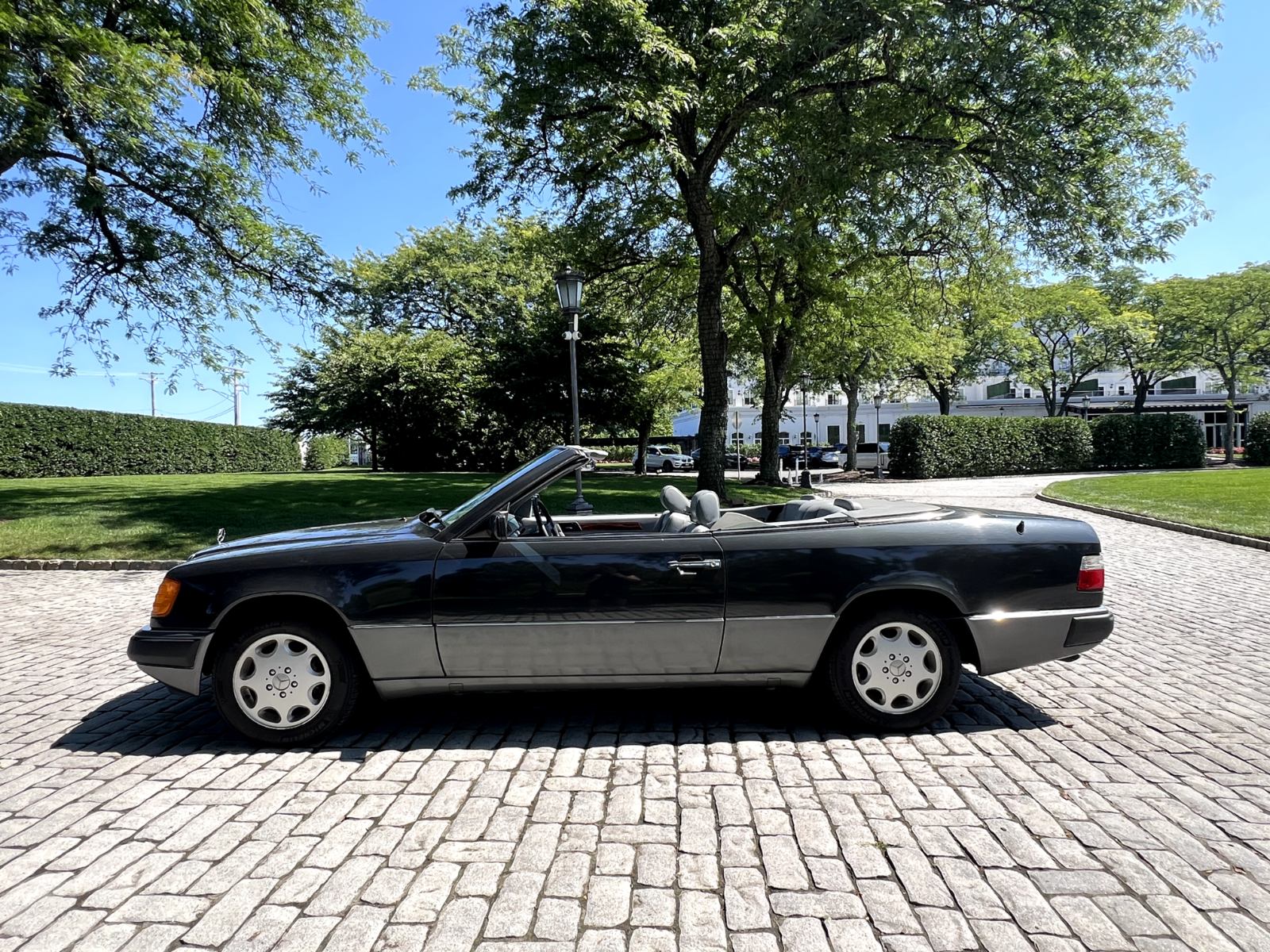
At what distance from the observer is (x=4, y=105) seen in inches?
407

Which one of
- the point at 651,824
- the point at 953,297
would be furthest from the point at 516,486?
the point at 953,297

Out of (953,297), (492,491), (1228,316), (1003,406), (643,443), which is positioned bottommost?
(492,491)

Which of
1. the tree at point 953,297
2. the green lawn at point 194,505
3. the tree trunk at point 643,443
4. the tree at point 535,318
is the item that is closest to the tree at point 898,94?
the tree at point 953,297

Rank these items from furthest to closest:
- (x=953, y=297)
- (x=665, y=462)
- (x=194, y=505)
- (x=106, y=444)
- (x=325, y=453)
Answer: (x=325, y=453) < (x=665, y=462) < (x=106, y=444) < (x=953, y=297) < (x=194, y=505)

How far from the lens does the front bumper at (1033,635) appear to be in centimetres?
359

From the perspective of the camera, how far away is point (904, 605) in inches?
141

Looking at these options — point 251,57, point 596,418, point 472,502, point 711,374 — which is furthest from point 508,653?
point 596,418

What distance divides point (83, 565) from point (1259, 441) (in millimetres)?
45494

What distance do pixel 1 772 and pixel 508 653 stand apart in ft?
7.99

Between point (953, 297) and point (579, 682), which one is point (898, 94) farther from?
point (579, 682)

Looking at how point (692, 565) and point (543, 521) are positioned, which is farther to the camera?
point (543, 521)

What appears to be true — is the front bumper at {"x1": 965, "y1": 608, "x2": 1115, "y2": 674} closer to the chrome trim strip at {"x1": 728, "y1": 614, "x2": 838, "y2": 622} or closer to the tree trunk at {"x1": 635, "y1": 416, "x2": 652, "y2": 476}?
the chrome trim strip at {"x1": 728, "y1": 614, "x2": 838, "y2": 622}

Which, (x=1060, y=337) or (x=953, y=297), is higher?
(x=1060, y=337)

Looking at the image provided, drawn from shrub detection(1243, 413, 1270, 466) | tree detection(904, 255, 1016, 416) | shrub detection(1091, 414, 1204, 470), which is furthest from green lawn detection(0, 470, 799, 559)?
shrub detection(1243, 413, 1270, 466)
